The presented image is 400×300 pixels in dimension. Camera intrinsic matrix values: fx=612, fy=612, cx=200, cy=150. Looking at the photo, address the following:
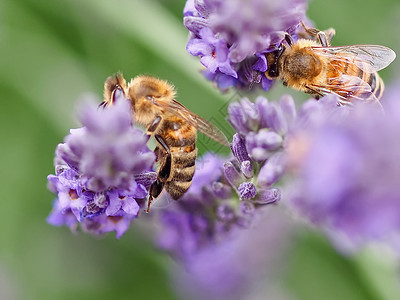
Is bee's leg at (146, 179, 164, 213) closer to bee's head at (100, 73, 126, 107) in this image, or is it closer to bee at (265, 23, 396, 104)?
bee's head at (100, 73, 126, 107)

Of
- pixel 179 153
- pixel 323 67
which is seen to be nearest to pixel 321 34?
pixel 323 67

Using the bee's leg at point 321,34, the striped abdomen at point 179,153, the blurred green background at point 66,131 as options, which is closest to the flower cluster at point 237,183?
the striped abdomen at point 179,153

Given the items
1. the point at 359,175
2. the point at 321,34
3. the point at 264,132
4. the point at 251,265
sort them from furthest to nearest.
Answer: the point at 251,265, the point at 321,34, the point at 264,132, the point at 359,175

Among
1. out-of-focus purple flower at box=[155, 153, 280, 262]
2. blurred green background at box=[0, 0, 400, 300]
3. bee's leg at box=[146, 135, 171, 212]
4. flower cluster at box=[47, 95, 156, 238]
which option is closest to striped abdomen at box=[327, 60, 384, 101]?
out-of-focus purple flower at box=[155, 153, 280, 262]

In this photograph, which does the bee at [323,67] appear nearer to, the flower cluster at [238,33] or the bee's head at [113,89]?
the flower cluster at [238,33]

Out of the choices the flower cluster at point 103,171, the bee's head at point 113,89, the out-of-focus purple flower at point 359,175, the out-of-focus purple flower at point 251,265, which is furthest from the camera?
the out-of-focus purple flower at point 251,265

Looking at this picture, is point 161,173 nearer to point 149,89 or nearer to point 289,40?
point 149,89
